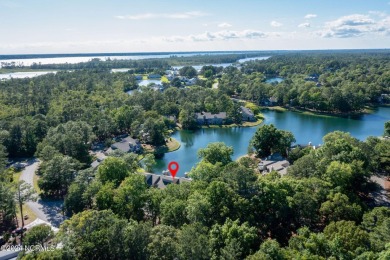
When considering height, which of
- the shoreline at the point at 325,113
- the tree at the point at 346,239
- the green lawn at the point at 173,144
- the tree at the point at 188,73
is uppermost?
the tree at the point at 188,73

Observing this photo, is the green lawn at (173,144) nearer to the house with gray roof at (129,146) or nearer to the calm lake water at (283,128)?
the calm lake water at (283,128)

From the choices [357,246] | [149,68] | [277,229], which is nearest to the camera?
[357,246]

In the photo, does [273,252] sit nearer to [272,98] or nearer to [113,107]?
[113,107]

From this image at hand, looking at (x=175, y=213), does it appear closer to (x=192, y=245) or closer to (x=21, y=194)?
(x=192, y=245)

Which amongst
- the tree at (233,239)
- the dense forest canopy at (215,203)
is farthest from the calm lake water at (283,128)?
the tree at (233,239)

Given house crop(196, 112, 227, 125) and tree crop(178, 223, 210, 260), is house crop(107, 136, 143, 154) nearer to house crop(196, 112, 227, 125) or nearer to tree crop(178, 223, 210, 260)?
house crop(196, 112, 227, 125)

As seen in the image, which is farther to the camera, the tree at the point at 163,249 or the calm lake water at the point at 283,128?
the calm lake water at the point at 283,128

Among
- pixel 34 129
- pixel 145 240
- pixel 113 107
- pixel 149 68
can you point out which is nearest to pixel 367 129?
pixel 113 107

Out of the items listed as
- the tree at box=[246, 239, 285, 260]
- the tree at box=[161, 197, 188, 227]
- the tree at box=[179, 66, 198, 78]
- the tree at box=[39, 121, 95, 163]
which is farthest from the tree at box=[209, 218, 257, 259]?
the tree at box=[179, 66, 198, 78]
